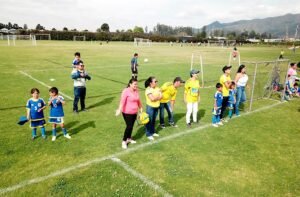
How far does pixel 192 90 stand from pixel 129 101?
2.79 metres

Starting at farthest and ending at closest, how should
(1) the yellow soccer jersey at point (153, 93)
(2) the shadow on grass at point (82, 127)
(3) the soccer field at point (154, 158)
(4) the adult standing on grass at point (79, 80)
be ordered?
1. (4) the adult standing on grass at point (79, 80)
2. (2) the shadow on grass at point (82, 127)
3. (1) the yellow soccer jersey at point (153, 93)
4. (3) the soccer field at point (154, 158)

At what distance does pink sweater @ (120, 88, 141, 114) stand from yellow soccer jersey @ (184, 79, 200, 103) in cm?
248

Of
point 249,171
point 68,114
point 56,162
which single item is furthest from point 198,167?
point 68,114

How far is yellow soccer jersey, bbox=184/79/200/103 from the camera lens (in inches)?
349

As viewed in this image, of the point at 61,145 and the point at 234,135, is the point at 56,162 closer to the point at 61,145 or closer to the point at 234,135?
the point at 61,145

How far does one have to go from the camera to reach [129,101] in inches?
279

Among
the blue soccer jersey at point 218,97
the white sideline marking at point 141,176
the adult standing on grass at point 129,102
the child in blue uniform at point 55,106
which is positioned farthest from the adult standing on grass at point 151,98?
the child in blue uniform at point 55,106

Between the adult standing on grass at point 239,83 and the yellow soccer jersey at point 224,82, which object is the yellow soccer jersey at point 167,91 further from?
the adult standing on grass at point 239,83

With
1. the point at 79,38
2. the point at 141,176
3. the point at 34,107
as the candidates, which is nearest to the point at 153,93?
the point at 141,176

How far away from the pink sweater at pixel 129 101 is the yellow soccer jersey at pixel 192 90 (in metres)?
2.48

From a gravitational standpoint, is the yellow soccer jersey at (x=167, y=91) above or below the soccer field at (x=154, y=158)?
above

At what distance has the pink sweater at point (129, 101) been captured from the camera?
23.1ft

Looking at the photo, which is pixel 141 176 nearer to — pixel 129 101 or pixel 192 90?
pixel 129 101

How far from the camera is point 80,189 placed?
17.9 feet
